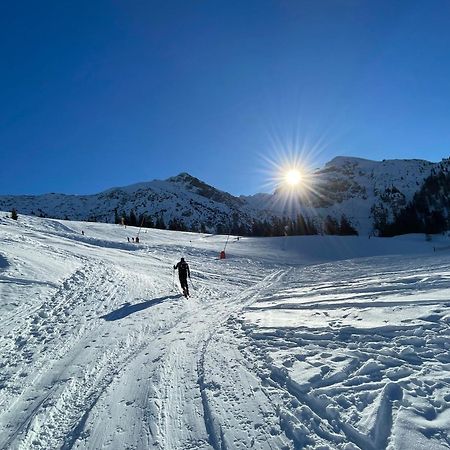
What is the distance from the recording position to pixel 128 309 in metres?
11.8

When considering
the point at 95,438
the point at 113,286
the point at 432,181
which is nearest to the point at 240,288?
the point at 113,286

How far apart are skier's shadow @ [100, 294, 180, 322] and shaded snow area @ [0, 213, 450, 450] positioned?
0.07 m

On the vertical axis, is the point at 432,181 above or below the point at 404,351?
above

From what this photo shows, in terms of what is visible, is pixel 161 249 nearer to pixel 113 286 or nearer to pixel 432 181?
pixel 113 286

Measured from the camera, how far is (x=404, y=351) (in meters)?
6.17

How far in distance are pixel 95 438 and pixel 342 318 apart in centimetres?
669

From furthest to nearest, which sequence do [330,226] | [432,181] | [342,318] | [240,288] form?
[432,181]
[330,226]
[240,288]
[342,318]

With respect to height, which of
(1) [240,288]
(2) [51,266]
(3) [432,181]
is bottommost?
(1) [240,288]

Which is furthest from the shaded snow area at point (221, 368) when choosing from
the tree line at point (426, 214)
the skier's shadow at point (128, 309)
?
the tree line at point (426, 214)

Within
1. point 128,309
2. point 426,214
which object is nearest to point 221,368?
point 128,309

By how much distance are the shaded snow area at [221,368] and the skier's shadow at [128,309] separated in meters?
0.07

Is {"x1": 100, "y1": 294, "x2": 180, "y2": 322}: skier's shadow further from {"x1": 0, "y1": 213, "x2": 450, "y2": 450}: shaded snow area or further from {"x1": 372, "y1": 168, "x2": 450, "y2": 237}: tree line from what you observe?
{"x1": 372, "y1": 168, "x2": 450, "y2": 237}: tree line

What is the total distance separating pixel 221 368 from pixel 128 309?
612cm

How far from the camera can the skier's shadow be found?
1066cm
